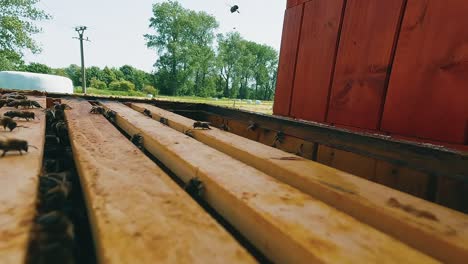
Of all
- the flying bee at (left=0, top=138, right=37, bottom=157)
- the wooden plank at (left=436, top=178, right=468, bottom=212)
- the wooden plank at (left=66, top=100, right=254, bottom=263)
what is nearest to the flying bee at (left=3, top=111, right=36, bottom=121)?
the flying bee at (left=0, top=138, right=37, bottom=157)

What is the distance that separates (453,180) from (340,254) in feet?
4.22

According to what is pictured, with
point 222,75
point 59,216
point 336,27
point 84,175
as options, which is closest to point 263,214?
point 59,216

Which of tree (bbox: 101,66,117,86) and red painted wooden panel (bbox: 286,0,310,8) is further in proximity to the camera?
tree (bbox: 101,66,117,86)

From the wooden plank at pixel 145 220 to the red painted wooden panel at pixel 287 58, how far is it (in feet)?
10.3

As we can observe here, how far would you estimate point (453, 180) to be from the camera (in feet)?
5.00

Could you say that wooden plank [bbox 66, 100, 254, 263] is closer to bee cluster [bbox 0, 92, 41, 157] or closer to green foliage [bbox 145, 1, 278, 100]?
bee cluster [bbox 0, 92, 41, 157]

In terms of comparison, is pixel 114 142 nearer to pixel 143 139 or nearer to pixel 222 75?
pixel 143 139

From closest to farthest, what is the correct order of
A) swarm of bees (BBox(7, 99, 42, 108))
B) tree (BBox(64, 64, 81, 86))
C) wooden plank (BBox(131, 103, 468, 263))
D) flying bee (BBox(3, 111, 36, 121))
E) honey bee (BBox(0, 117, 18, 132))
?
wooden plank (BBox(131, 103, 468, 263)) → honey bee (BBox(0, 117, 18, 132)) → flying bee (BBox(3, 111, 36, 121)) → swarm of bees (BBox(7, 99, 42, 108)) → tree (BBox(64, 64, 81, 86))

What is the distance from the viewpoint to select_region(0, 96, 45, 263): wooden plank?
639 mm

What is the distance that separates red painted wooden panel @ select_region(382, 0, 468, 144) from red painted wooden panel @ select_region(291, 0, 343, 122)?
869 millimetres

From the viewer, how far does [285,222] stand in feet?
2.67

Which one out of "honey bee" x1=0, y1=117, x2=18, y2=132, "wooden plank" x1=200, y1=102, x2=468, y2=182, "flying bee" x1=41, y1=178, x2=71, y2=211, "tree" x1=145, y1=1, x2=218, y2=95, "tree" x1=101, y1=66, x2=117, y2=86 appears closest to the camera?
"flying bee" x1=41, y1=178, x2=71, y2=211

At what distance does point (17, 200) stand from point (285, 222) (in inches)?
33.3

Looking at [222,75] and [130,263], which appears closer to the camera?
[130,263]
